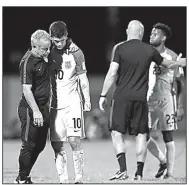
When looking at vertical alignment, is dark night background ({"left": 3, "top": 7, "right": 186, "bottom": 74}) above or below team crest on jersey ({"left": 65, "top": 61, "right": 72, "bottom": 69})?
above

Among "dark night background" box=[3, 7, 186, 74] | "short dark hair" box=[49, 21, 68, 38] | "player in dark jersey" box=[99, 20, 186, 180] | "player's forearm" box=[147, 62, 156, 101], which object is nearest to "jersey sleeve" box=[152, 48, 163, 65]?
"player in dark jersey" box=[99, 20, 186, 180]

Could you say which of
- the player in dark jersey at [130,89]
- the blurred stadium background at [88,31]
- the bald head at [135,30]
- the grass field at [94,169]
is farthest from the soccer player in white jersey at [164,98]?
the blurred stadium background at [88,31]

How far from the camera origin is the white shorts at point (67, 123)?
9328 millimetres

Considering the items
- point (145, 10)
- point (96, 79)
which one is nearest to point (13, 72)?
point (96, 79)

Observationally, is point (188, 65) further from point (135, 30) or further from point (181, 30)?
point (181, 30)

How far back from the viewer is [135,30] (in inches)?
384

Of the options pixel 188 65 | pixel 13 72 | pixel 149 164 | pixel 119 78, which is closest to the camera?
pixel 119 78

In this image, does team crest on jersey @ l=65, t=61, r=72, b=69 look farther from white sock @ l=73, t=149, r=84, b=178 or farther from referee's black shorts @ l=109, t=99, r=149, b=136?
white sock @ l=73, t=149, r=84, b=178

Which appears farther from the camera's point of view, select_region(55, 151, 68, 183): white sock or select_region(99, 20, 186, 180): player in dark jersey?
select_region(99, 20, 186, 180): player in dark jersey

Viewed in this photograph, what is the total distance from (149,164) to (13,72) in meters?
15.8

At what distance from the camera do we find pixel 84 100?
937 cm

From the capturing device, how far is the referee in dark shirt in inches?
358

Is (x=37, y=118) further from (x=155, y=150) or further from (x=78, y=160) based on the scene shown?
(x=155, y=150)

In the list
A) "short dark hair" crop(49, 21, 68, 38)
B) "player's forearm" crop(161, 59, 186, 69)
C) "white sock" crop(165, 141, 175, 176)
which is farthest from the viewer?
"white sock" crop(165, 141, 175, 176)
